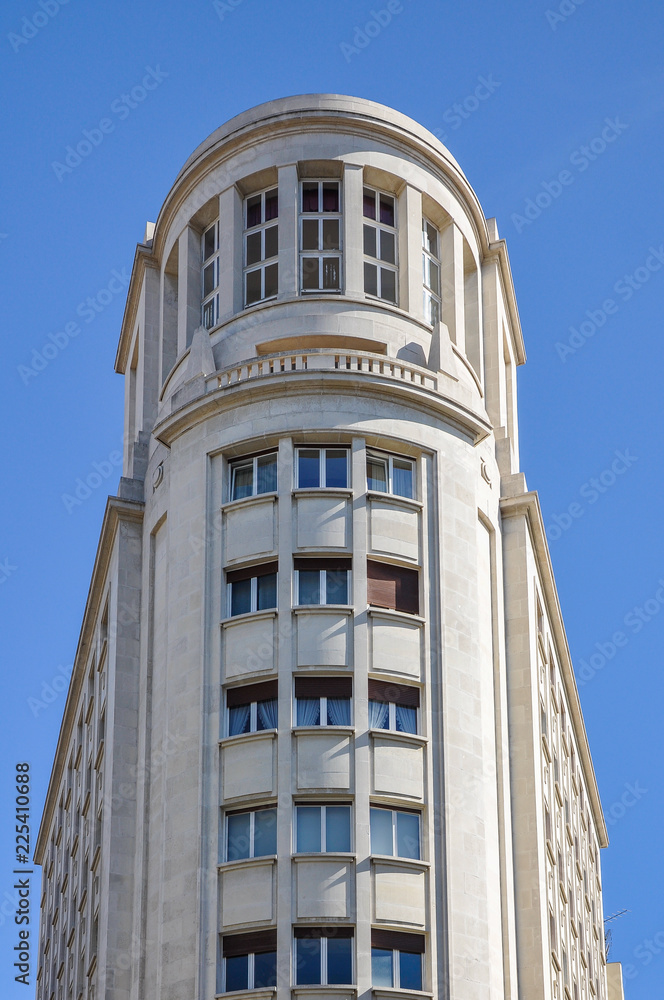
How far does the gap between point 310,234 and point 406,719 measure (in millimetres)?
14885

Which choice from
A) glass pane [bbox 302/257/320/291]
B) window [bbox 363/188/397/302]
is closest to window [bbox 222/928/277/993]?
glass pane [bbox 302/257/320/291]

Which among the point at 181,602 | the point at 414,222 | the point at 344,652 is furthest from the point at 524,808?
the point at 414,222

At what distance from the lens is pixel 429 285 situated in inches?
2110

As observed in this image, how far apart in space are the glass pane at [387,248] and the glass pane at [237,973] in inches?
805

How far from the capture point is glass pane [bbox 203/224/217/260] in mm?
54000

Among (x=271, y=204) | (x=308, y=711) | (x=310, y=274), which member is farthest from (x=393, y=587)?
(x=271, y=204)

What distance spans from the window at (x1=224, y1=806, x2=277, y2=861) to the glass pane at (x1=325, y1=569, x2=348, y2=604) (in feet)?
18.5

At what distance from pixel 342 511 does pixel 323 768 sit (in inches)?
272

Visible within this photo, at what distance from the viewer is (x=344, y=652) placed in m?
45.6

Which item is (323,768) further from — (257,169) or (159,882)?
(257,169)

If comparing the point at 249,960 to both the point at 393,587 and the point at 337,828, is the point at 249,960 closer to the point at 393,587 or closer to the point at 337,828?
the point at 337,828

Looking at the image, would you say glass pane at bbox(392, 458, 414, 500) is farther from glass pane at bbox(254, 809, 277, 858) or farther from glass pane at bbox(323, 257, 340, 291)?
glass pane at bbox(254, 809, 277, 858)

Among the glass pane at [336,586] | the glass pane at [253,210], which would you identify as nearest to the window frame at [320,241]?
the glass pane at [253,210]

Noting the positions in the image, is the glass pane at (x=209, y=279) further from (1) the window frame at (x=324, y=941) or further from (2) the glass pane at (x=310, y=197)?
(1) the window frame at (x=324, y=941)
